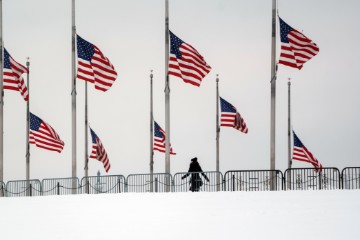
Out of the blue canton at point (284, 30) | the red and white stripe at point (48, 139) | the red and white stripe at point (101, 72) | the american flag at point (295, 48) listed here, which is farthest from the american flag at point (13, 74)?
the american flag at point (295, 48)

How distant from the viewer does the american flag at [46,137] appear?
4441 centimetres

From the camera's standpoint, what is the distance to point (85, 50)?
42.1 meters

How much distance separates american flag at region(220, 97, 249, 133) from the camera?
151ft

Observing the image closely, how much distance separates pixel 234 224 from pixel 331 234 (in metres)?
3.27

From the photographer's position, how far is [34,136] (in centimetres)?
4522

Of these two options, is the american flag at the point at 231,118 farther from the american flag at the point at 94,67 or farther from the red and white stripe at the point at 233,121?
the american flag at the point at 94,67

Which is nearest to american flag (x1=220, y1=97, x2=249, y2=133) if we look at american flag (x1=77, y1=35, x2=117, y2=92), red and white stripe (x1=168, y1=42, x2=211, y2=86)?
red and white stripe (x1=168, y1=42, x2=211, y2=86)

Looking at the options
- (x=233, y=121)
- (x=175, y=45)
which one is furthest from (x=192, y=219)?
(x=233, y=121)

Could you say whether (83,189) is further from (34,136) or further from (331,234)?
(331,234)

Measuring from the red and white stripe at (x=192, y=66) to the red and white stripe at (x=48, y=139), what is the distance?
7029 millimetres

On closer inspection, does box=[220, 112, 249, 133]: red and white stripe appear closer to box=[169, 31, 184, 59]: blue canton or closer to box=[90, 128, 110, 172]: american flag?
box=[169, 31, 184, 59]: blue canton

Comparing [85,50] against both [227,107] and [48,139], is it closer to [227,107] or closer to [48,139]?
[48,139]

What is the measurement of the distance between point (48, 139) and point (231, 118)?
8.27 meters

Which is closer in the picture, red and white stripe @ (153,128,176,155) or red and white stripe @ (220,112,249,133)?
red and white stripe @ (220,112,249,133)
